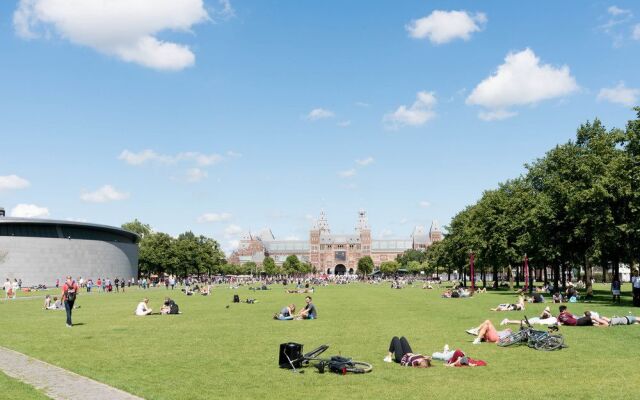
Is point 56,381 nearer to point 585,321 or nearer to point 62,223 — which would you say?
point 585,321

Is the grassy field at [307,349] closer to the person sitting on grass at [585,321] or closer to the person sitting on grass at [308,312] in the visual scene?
the person sitting on grass at [585,321]

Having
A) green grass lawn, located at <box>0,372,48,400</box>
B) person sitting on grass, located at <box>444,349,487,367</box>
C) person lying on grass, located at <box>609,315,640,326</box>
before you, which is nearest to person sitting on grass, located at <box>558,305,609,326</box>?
person lying on grass, located at <box>609,315,640,326</box>

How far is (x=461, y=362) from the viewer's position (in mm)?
16969

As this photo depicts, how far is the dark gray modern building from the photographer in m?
107

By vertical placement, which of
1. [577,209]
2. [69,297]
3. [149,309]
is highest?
[577,209]

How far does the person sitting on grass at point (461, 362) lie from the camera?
16.9 metres

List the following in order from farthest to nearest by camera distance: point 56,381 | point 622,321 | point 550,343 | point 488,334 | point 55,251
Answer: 1. point 55,251
2. point 622,321
3. point 488,334
4. point 550,343
5. point 56,381

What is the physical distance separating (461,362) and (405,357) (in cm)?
157

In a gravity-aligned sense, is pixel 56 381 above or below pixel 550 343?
below

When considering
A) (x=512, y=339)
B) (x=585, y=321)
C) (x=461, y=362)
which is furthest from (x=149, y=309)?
(x=461, y=362)

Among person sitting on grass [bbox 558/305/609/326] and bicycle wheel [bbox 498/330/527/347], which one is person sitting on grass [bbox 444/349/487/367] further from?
person sitting on grass [bbox 558/305/609/326]

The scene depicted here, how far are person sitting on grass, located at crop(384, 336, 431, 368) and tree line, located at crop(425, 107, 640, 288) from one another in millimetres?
30109

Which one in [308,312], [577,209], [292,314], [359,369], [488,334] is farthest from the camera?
[577,209]

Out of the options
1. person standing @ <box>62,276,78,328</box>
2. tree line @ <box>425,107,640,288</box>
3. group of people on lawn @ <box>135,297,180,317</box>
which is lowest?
group of people on lawn @ <box>135,297,180,317</box>
